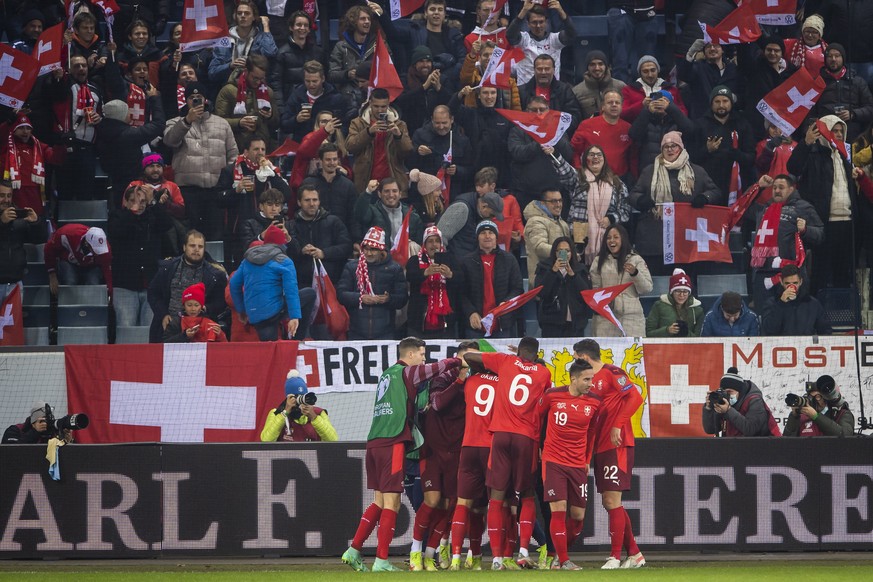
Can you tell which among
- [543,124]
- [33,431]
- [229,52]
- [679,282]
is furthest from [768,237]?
[33,431]

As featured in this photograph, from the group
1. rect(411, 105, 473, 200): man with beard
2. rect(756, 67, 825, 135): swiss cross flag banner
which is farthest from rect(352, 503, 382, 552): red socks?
rect(756, 67, 825, 135): swiss cross flag banner

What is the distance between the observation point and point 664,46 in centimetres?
1658

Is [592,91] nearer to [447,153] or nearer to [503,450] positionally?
[447,153]

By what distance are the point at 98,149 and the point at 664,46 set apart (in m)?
7.38

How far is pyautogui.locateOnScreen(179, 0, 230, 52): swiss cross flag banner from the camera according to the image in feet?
50.9

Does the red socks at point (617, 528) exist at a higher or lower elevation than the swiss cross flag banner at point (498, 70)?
lower

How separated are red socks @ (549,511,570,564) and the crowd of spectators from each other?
13.2 feet

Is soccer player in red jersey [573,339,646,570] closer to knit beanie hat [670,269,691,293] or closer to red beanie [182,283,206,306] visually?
knit beanie hat [670,269,691,293]

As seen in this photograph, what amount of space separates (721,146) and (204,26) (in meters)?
6.46

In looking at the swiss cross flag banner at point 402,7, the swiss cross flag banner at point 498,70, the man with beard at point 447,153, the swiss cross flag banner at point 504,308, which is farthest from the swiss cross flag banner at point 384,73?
the swiss cross flag banner at point 504,308

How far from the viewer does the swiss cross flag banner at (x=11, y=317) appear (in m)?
14.2

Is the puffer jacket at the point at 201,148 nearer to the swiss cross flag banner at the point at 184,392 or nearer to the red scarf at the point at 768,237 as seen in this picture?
the swiss cross flag banner at the point at 184,392

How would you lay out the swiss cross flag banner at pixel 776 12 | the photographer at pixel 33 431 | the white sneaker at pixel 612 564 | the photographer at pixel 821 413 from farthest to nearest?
the swiss cross flag banner at pixel 776 12 < the photographer at pixel 33 431 < the photographer at pixel 821 413 < the white sneaker at pixel 612 564

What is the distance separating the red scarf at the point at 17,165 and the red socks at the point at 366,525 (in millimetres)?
7182
